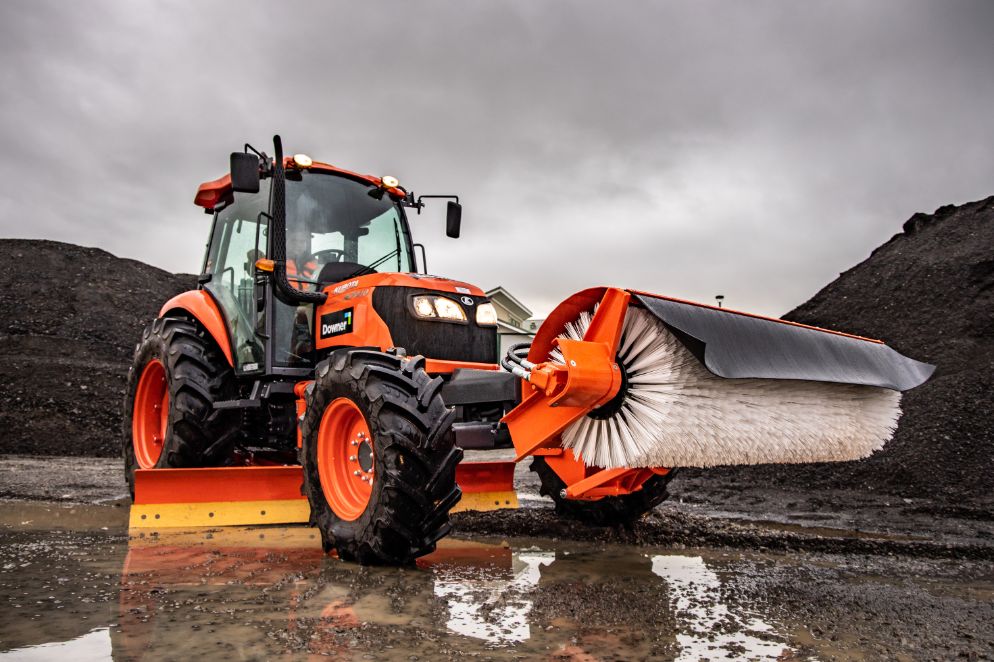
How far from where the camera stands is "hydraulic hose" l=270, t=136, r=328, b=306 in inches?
197

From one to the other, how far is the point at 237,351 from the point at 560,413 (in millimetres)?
2841

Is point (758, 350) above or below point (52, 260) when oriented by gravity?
below

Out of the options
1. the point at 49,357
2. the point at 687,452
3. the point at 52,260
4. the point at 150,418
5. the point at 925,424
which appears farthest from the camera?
the point at 52,260

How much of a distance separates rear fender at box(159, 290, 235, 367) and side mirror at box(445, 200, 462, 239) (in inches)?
71.0

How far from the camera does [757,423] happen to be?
370 cm

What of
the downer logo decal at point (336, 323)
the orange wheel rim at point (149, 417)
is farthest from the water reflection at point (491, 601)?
the orange wheel rim at point (149, 417)

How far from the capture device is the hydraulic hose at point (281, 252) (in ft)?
16.4

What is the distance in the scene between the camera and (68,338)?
15.3 m

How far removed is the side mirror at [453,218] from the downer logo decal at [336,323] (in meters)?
1.37

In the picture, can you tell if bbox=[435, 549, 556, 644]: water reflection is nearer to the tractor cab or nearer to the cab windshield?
the tractor cab

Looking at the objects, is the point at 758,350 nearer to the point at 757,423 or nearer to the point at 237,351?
the point at 757,423

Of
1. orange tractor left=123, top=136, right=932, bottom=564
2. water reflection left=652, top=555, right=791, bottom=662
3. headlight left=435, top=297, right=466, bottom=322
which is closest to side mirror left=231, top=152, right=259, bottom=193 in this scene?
orange tractor left=123, top=136, right=932, bottom=564

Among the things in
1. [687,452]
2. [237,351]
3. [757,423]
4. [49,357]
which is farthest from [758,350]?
[49,357]

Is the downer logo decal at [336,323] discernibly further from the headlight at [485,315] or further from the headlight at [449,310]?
the headlight at [485,315]
